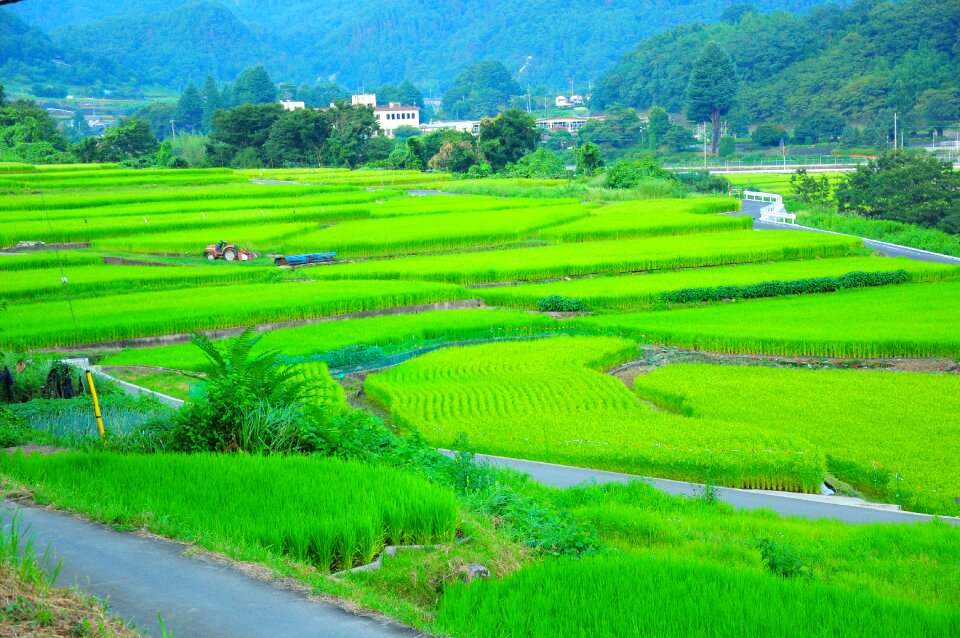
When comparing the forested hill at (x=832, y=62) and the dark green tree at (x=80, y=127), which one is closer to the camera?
Result: the forested hill at (x=832, y=62)

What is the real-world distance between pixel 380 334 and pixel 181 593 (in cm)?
1668

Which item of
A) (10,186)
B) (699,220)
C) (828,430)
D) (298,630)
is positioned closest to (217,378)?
(298,630)

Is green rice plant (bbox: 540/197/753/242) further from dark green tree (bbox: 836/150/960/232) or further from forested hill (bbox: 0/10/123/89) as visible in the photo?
forested hill (bbox: 0/10/123/89)

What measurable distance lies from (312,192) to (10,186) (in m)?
16.6

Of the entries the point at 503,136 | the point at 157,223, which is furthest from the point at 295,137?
the point at 157,223

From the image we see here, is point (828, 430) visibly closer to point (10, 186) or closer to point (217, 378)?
point (217, 378)

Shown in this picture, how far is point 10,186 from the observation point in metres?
49.5

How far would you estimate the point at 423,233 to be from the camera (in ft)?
130

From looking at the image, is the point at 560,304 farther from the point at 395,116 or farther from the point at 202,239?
the point at 395,116

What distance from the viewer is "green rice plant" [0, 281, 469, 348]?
2178 cm

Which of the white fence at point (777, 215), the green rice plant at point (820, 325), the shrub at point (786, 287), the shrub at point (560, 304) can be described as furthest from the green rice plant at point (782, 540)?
the white fence at point (777, 215)

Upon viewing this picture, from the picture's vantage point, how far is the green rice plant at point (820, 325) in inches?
795

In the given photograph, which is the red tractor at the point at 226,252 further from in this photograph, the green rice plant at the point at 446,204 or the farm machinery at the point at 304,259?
the green rice plant at the point at 446,204

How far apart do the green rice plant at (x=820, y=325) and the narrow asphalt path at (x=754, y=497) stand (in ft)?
32.0
